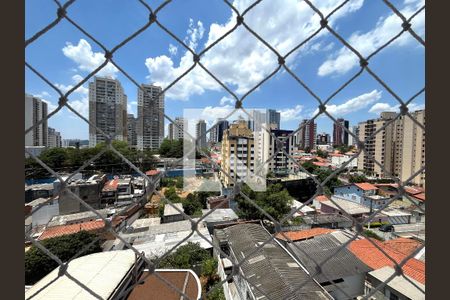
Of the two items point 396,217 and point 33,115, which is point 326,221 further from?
point 33,115

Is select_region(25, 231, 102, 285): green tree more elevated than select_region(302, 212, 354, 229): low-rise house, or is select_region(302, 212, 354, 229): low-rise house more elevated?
select_region(25, 231, 102, 285): green tree

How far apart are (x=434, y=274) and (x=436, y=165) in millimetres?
174

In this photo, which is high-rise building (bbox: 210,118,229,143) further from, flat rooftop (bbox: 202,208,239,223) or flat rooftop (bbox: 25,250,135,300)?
flat rooftop (bbox: 202,208,239,223)

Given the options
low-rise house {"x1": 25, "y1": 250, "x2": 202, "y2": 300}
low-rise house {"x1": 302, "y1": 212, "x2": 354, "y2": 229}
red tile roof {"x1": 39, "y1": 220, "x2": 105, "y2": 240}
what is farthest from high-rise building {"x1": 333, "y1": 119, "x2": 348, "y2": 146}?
red tile roof {"x1": 39, "y1": 220, "x2": 105, "y2": 240}

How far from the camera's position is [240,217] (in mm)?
6828

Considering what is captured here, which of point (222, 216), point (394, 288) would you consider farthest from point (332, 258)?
point (222, 216)

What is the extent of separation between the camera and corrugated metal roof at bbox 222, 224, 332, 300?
2.59m

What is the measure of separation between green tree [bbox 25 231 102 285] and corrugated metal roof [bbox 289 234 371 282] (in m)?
3.38

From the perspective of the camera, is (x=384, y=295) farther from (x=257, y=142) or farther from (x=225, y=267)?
(x=257, y=142)

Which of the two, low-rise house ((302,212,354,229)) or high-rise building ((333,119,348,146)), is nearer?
high-rise building ((333,119,348,146))

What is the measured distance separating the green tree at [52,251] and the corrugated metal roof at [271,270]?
2.30 metres

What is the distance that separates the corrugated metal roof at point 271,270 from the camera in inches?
102

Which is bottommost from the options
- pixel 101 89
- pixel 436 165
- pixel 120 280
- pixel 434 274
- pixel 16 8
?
pixel 120 280

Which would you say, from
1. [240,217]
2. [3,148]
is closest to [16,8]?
[3,148]
